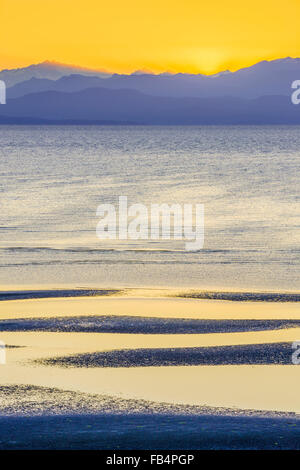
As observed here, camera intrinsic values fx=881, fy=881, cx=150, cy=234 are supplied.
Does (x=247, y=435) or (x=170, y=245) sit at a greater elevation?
(x=170, y=245)

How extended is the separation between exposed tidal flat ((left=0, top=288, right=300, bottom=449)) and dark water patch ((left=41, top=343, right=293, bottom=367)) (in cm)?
2

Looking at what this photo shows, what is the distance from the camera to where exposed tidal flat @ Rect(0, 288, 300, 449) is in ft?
31.8

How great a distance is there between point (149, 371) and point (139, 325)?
3063 millimetres

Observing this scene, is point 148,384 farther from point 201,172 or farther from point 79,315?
point 201,172

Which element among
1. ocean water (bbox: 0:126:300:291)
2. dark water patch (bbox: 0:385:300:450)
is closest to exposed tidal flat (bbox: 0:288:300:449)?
dark water patch (bbox: 0:385:300:450)

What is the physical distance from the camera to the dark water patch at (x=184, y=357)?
12.9m

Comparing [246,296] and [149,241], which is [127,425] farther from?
[149,241]

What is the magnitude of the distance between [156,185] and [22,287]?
118 ft

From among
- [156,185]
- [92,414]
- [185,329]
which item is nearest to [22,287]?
[185,329]

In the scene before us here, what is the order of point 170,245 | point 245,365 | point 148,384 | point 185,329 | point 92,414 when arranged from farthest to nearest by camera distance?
point 170,245 → point 185,329 → point 245,365 → point 148,384 → point 92,414

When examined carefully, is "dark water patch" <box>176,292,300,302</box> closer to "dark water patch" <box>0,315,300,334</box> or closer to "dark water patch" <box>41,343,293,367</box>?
"dark water patch" <box>0,315,300,334</box>

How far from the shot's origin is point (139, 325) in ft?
50.8

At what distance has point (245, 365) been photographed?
12.8 m

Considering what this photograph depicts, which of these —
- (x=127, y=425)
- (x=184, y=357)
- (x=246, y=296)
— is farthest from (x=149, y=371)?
(x=246, y=296)
